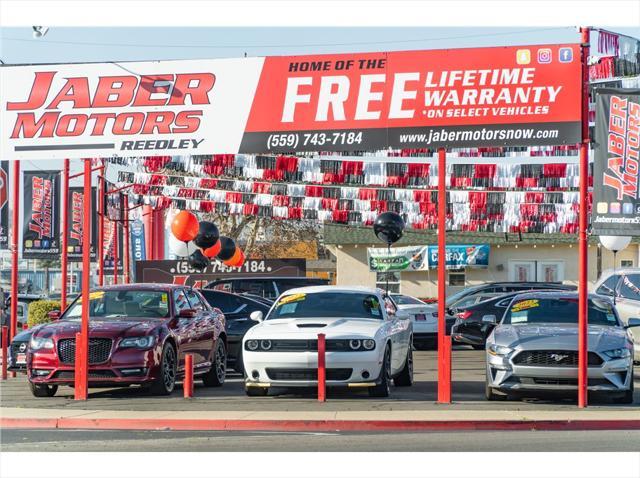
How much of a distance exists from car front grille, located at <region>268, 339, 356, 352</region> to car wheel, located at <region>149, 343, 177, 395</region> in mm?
1859

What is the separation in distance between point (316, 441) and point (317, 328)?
3.88m

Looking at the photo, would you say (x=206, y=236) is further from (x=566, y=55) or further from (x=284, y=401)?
(x=566, y=55)

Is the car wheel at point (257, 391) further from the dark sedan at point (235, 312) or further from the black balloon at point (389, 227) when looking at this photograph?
the black balloon at point (389, 227)

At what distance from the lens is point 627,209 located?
47.7ft

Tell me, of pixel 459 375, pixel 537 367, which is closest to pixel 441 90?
pixel 537 367

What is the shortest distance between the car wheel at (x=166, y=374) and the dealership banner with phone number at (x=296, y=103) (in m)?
2.98

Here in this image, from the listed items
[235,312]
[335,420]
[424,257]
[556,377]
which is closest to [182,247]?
[424,257]

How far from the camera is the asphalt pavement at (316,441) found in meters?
10.7

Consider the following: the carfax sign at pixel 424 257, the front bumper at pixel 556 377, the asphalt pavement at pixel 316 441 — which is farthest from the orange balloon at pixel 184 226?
the asphalt pavement at pixel 316 441

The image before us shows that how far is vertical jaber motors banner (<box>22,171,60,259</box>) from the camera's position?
33281 mm

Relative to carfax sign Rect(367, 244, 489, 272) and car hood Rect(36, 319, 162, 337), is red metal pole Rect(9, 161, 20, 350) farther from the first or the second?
carfax sign Rect(367, 244, 489, 272)

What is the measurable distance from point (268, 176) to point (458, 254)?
13.7 metres

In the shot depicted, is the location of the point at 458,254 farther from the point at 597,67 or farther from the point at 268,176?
the point at 597,67

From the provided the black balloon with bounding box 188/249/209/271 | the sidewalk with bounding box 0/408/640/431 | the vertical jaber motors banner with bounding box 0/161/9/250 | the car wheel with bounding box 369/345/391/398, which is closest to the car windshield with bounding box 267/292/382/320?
the car wheel with bounding box 369/345/391/398
